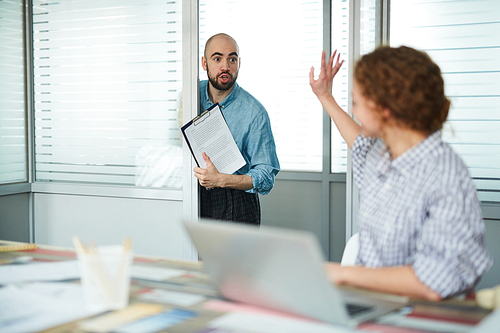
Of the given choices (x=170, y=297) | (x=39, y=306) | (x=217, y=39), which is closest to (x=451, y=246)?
(x=170, y=297)

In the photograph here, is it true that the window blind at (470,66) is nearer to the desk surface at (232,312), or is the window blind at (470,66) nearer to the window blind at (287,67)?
the window blind at (287,67)

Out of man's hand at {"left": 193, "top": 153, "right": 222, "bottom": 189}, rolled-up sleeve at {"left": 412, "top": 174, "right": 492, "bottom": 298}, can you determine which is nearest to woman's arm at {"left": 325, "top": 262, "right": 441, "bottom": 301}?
rolled-up sleeve at {"left": 412, "top": 174, "right": 492, "bottom": 298}

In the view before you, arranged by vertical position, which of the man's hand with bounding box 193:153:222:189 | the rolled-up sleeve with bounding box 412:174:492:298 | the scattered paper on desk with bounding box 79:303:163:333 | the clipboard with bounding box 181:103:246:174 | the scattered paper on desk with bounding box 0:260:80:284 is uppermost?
the clipboard with bounding box 181:103:246:174

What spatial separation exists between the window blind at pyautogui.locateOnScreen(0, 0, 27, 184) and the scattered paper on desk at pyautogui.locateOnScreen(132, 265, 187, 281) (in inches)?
97.3

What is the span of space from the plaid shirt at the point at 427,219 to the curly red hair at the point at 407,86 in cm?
7

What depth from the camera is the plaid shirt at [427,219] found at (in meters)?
1.21

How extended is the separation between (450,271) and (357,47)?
168 cm

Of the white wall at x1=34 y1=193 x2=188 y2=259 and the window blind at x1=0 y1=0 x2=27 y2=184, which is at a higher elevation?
the window blind at x1=0 y1=0 x2=27 y2=184

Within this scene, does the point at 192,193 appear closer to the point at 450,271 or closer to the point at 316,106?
the point at 316,106

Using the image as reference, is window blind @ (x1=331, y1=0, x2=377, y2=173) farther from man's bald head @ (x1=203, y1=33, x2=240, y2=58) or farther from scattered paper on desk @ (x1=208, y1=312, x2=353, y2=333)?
scattered paper on desk @ (x1=208, y1=312, x2=353, y2=333)

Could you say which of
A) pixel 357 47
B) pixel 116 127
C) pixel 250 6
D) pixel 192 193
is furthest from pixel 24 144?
pixel 357 47

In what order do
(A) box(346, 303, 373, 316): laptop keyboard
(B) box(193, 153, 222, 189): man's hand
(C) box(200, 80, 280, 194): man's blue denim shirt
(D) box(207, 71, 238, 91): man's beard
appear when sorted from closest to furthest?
(A) box(346, 303, 373, 316): laptop keyboard, (B) box(193, 153, 222, 189): man's hand, (C) box(200, 80, 280, 194): man's blue denim shirt, (D) box(207, 71, 238, 91): man's beard

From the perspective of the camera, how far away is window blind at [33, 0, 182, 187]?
3.15 metres

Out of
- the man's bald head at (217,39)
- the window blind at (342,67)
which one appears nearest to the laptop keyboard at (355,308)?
the man's bald head at (217,39)
